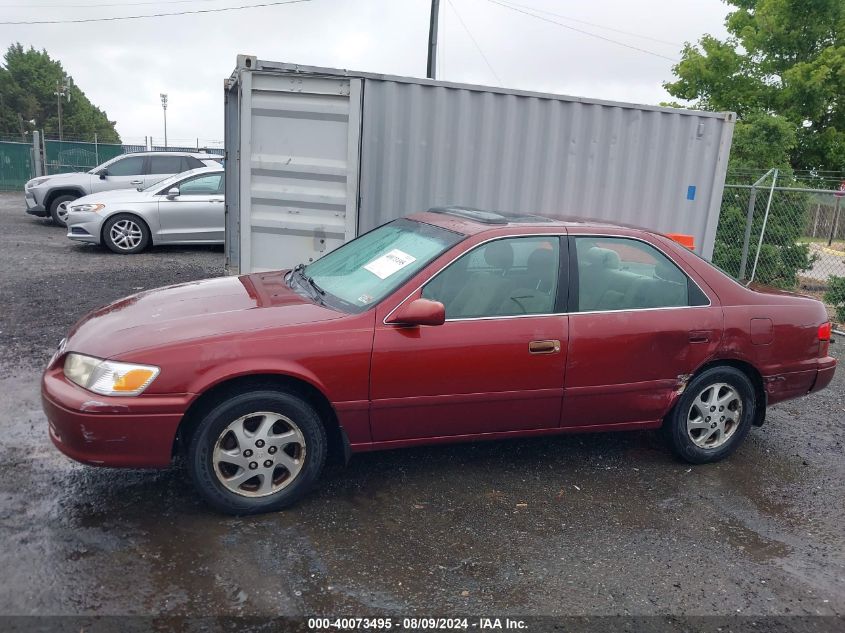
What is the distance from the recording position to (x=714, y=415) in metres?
4.65

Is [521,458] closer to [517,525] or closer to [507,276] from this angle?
[517,525]

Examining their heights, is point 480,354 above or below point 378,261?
Answer: below

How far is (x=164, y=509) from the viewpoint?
3.76 metres

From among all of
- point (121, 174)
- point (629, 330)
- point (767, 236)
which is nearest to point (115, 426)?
point (629, 330)

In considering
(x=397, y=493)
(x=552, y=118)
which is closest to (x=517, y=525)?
(x=397, y=493)

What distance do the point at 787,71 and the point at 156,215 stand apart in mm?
19971

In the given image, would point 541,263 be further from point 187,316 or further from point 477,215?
point 187,316

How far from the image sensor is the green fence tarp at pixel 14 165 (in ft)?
79.3

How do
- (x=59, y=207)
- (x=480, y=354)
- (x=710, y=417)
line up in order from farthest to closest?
(x=59, y=207)
(x=710, y=417)
(x=480, y=354)

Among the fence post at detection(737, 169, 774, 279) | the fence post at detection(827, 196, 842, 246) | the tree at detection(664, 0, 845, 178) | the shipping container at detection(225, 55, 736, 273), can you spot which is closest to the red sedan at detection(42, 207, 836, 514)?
the shipping container at detection(225, 55, 736, 273)

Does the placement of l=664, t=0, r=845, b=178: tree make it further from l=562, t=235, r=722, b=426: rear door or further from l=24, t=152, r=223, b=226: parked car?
l=562, t=235, r=722, b=426: rear door

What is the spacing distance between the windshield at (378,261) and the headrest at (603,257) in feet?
2.75

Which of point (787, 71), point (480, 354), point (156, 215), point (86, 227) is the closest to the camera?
point (480, 354)

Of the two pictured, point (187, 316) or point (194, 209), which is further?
point (194, 209)
